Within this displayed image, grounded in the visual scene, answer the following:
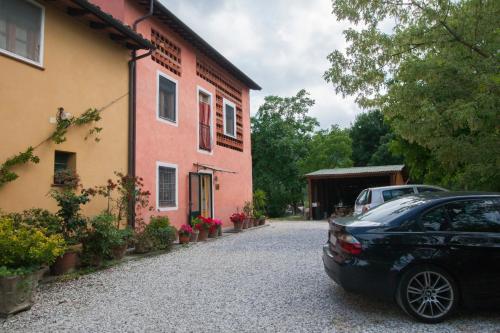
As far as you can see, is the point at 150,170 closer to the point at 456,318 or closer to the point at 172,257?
the point at 172,257

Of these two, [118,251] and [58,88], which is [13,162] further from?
[118,251]

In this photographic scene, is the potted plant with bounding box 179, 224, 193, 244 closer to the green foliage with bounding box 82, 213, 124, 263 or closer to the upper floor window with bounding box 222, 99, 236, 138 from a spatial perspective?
the green foliage with bounding box 82, 213, 124, 263

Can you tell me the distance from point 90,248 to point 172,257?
6.68 feet

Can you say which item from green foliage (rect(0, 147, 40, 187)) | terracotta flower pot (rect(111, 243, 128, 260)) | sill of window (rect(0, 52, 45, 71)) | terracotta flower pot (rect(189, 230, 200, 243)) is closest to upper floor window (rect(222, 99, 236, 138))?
terracotta flower pot (rect(189, 230, 200, 243))

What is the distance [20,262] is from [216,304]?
9.01 feet

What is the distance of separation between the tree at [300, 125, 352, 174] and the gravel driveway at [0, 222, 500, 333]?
28.0 meters

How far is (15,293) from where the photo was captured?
5.09 m

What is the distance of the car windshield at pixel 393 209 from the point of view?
491 cm

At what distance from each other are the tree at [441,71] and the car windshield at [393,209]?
2.77 m

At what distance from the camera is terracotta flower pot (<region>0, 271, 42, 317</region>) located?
197 inches

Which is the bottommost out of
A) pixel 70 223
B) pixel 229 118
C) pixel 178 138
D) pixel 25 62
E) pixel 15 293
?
pixel 15 293

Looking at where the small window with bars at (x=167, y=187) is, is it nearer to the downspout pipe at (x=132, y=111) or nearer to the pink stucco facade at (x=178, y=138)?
the pink stucco facade at (x=178, y=138)

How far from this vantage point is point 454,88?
26.5ft

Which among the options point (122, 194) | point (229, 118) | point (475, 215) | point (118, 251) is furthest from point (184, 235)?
point (475, 215)
